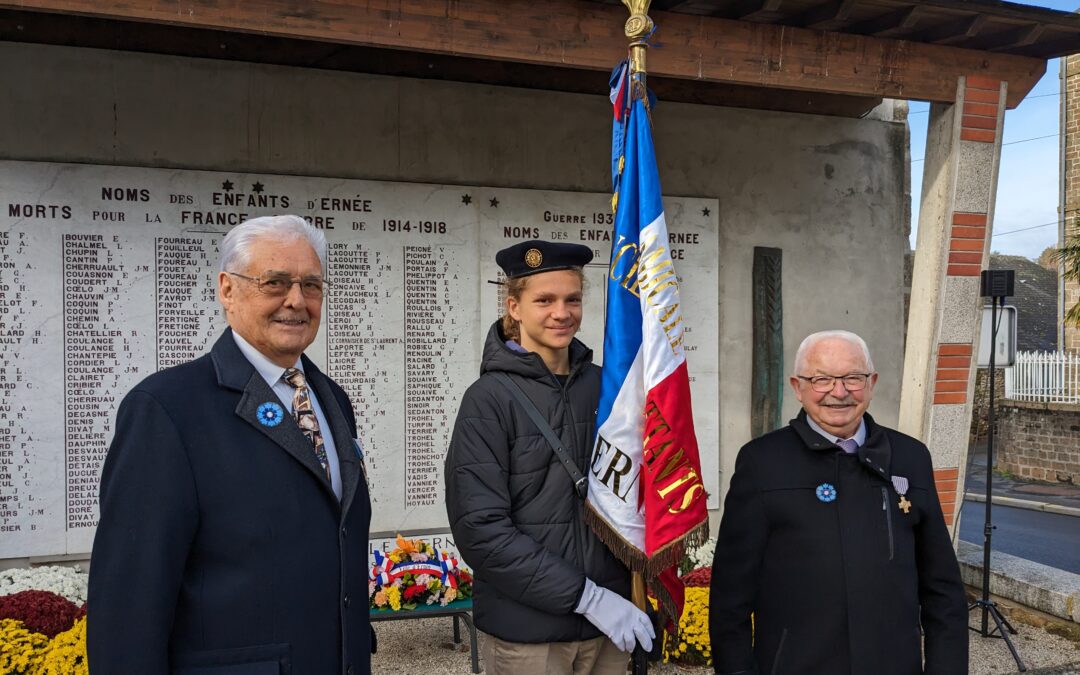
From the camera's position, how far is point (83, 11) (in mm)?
3650

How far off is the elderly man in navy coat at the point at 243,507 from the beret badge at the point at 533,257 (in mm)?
710

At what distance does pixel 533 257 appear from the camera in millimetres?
2445

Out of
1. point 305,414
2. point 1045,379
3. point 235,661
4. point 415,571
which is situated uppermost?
point 305,414

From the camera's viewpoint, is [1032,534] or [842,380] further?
[1032,534]

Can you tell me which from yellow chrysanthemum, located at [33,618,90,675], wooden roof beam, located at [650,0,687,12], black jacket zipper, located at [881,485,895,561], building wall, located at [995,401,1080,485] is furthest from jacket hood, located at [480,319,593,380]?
building wall, located at [995,401,1080,485]

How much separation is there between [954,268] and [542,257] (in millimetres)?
3656

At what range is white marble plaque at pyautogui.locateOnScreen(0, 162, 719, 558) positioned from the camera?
180 inches

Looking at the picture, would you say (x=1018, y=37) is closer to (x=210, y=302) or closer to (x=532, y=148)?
(x=532, y=148)

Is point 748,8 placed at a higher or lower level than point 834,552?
higher

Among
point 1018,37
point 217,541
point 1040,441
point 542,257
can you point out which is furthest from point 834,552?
point 1040,441

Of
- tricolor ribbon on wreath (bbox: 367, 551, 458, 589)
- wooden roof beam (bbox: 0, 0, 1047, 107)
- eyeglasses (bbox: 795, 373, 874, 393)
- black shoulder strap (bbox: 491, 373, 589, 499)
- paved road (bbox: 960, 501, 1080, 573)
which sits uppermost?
wooden roof beam (bbox: 0, 0, 1047, 107)

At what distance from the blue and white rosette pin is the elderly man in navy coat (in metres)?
1.22

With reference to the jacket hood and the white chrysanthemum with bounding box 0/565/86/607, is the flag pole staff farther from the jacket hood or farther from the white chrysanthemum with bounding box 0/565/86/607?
the white chrysanthemum with bounding box 0/565/86/607

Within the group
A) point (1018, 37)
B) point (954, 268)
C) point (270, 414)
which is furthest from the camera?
point (954, 268)
